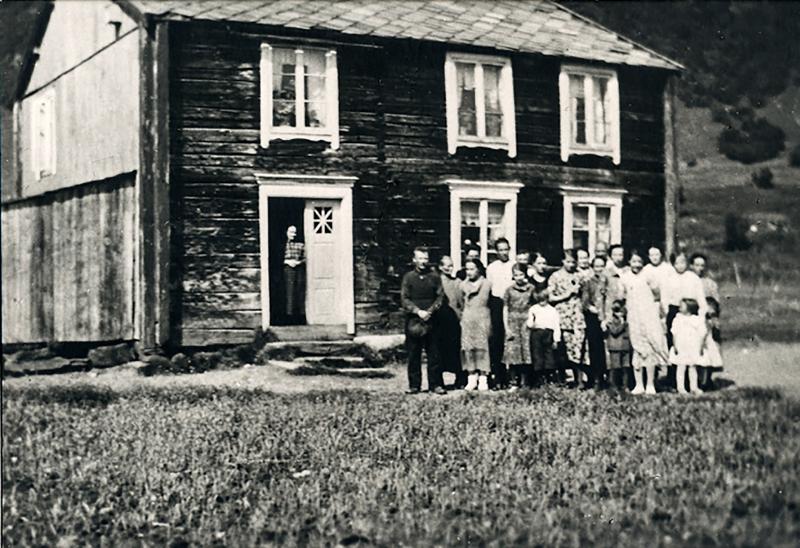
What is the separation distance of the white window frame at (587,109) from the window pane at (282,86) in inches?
90.8

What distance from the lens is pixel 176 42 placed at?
8.14m

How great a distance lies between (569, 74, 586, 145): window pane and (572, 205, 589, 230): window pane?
0.69 m

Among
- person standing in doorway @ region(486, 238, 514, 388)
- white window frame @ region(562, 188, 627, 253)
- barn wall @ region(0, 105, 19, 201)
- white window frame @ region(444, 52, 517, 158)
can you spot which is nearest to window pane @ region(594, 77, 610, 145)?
white window frame @ region(562, 188, 627, 253)

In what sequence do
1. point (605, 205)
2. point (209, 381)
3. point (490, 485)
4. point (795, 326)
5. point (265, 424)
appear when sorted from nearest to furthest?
point (795, 326), point (490, 485), point (265, 424), point (209, 381), point (605, 205)

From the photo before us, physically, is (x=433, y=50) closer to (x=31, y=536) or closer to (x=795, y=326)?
(x=795, y=326)

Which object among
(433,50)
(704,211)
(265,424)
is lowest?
(265,424)

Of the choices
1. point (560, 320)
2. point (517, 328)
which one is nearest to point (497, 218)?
point (517, 328)

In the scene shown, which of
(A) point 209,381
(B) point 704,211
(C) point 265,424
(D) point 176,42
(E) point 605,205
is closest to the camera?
(B) point 704,211

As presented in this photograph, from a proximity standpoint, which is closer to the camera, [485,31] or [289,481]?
[289,481]

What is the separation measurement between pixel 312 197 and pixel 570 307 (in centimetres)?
248

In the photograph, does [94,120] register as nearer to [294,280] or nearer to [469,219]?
[294,280]

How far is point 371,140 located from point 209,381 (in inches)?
96.1

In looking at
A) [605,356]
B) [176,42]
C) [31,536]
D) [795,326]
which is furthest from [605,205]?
[31,536]

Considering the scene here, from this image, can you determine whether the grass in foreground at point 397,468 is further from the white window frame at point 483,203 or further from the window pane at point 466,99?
the window pane at point 466,99
